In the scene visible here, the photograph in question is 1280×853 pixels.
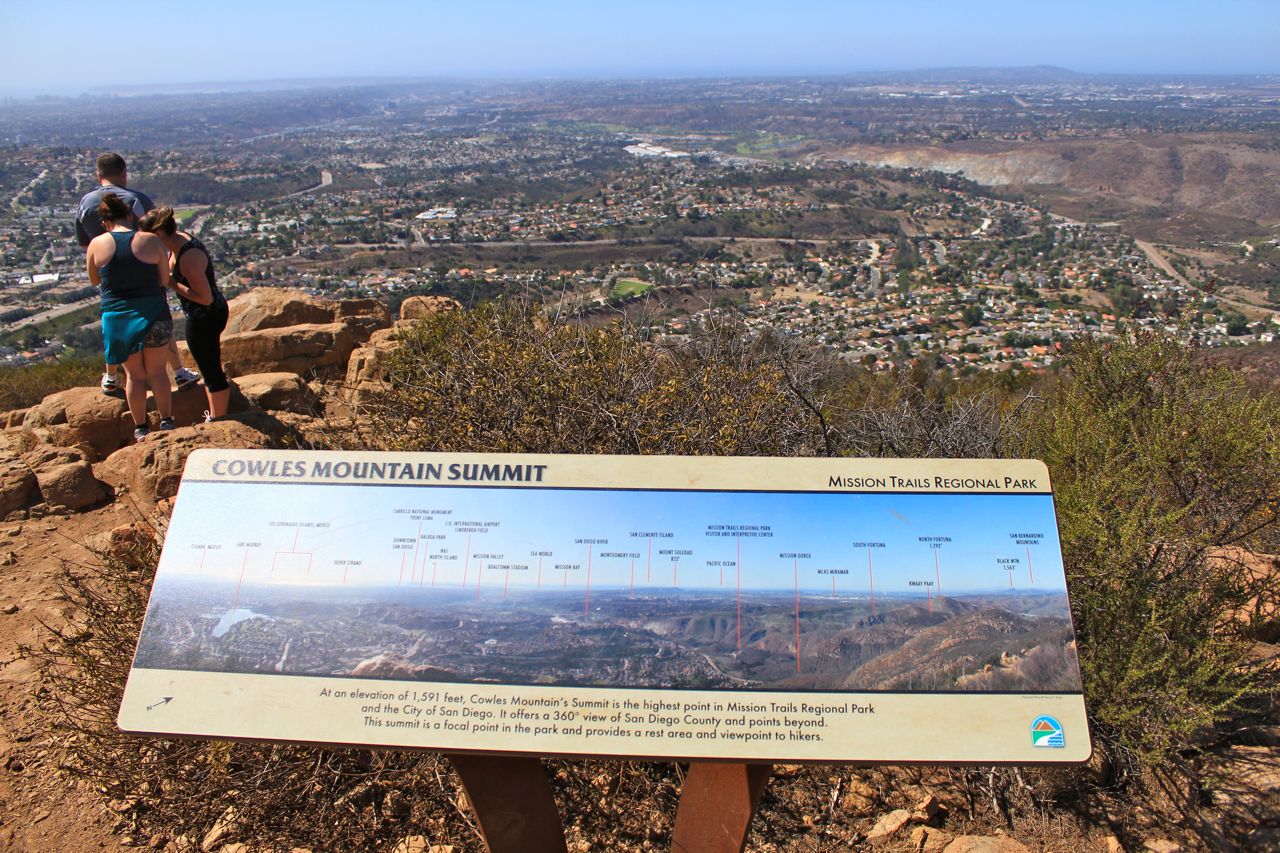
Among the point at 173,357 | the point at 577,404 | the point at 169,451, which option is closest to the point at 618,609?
the point at 577,404

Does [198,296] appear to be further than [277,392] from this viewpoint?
No

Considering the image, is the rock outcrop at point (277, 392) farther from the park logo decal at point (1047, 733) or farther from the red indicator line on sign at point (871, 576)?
the park logo decal at point (1047, 733)

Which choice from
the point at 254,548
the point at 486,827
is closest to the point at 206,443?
the point at 254,548

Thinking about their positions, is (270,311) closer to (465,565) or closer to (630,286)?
(465,565)

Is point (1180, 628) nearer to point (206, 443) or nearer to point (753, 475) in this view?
point (753, 475)

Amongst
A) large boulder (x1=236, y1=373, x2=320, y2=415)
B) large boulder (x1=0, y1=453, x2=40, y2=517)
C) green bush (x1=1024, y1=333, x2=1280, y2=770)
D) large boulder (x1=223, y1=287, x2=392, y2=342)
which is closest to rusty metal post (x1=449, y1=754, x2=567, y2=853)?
green bush (x1=1024, y1=333, x2=1280, y2=770)

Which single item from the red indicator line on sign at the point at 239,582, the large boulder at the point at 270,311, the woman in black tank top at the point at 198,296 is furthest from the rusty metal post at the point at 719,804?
the large boulder at the point at 270,311
